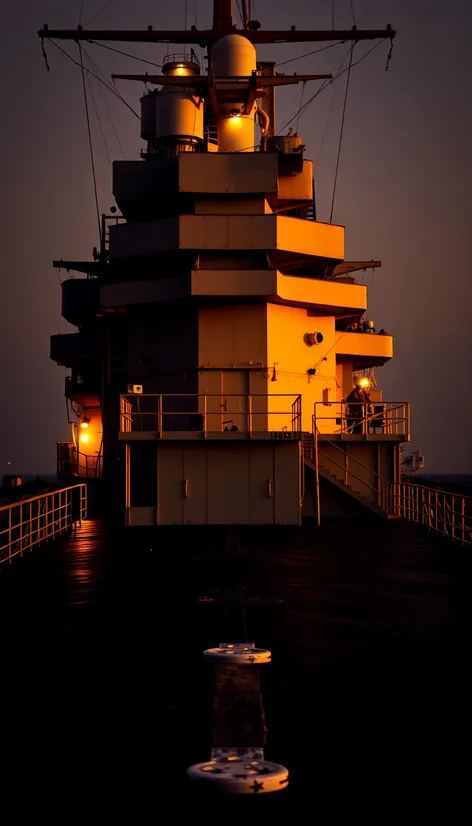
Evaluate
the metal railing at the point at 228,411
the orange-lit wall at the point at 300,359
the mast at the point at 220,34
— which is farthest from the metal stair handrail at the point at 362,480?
the mast at the point at 220,34

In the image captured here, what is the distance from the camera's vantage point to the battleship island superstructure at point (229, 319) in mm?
28594

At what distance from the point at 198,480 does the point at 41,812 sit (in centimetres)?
2226

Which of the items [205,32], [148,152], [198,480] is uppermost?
[205,32]

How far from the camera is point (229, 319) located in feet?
108

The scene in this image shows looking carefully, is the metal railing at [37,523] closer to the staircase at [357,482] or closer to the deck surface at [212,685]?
the deck surface at [212,685]

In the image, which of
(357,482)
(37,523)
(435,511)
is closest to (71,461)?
(357,482)

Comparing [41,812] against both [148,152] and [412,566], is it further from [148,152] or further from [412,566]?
[148,152]

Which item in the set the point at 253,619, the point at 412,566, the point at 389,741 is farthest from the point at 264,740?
the point at 412,566

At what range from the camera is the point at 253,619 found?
13500 mm

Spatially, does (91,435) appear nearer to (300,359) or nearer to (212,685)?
(300,359)

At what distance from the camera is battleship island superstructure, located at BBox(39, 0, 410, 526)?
28594mm

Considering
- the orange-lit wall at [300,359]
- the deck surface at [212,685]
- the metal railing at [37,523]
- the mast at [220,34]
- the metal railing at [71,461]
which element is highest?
the mast at [220,34]

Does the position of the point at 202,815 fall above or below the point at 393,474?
below

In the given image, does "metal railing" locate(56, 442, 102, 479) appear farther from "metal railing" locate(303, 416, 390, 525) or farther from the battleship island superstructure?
"metal railing" locate(303, 416, 390, 525)
